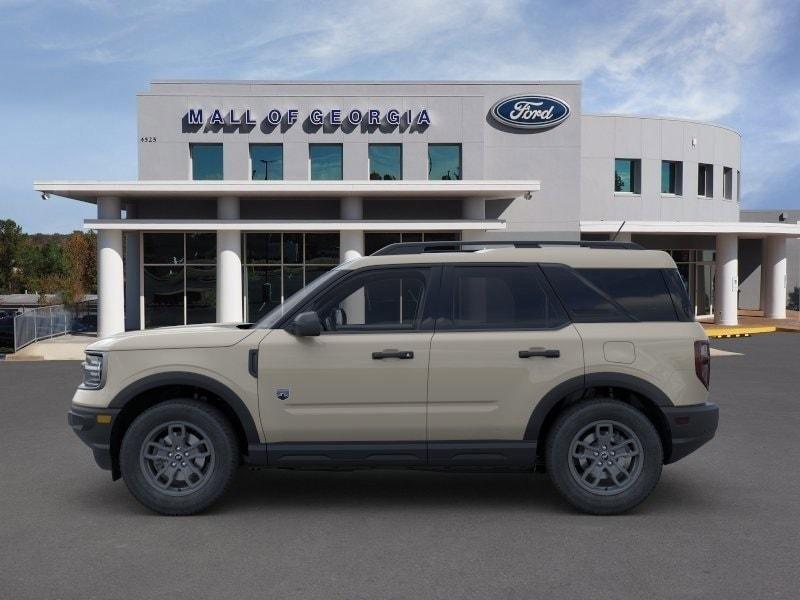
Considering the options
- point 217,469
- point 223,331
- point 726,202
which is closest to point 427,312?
point 223,331

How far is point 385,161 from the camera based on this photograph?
94.6 feet

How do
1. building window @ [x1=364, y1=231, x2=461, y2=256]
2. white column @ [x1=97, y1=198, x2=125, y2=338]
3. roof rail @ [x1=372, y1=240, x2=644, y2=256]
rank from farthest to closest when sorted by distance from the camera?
1. building window @ [x1=364, y1=231, x2=461, y2=256]
2. white column @ [x1=97, y1=198, x2=125, y2=338]
3. roof rail @ [x1=372, y1=240, x2=644, y2=256]

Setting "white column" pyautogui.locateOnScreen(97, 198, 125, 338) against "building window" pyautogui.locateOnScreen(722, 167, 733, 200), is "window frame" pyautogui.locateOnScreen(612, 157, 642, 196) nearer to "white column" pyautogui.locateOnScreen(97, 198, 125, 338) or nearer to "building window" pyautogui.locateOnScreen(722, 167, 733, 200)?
"building window" pyautogui.locateOnScreen(722, 167, 733, 200)

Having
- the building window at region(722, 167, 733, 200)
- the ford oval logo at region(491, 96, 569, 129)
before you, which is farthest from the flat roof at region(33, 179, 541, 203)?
the building window at region(722, 167, 733, 200)

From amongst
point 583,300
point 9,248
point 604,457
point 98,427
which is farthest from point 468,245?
point 9,248

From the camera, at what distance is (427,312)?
244 inches

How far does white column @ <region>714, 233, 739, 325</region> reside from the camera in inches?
1277

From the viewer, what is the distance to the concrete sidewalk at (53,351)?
20828mm

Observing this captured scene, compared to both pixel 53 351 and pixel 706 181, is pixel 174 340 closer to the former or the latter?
pixel 53 351

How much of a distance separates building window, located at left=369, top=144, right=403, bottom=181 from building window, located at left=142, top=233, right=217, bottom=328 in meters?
6.17

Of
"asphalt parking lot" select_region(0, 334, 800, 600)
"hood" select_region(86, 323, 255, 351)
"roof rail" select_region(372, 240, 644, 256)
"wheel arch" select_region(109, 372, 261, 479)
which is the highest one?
"roof rail" select_region(372, 240, 644, 256)

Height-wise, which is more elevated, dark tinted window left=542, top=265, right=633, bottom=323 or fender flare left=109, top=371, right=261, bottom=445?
dark tinted window left=542, top=265, right=633, bottom=323

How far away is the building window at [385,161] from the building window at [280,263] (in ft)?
8.80

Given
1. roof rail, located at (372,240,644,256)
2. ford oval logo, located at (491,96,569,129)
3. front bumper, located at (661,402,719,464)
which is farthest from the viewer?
ford oval logo, located at (491,96,569,129)
